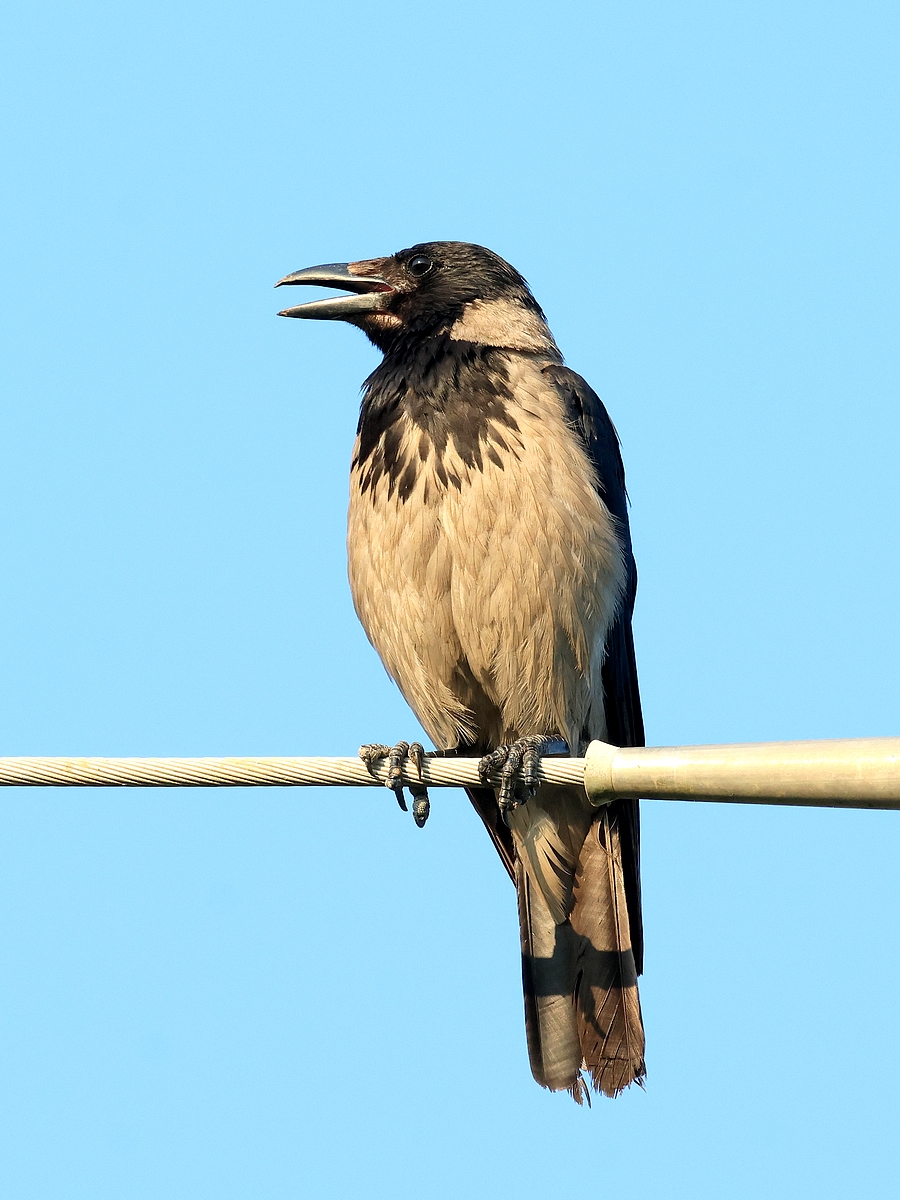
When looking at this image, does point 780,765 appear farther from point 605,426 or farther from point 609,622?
point 605,426

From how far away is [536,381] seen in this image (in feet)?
22.9

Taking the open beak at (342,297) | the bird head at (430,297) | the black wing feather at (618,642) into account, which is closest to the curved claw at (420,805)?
the black wing feather at (618,642)

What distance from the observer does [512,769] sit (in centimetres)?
637

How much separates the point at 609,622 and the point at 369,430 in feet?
4.77

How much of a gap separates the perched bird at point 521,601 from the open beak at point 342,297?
150 mm

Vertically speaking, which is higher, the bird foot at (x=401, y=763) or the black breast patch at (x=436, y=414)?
the black breast patch at (x=436, y=414)

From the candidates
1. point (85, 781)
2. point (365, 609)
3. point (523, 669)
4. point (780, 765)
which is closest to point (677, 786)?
point (780, 765)

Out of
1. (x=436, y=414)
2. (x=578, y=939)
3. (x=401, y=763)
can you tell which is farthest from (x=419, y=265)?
(x=578, y=939)

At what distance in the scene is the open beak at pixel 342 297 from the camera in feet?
25.4

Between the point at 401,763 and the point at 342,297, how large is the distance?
8.97ft

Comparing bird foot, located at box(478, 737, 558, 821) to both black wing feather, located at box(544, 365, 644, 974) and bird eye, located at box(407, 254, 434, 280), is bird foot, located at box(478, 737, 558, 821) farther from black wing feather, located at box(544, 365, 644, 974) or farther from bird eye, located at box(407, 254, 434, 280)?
bird eye, located at box(407, 254, 434, 280)

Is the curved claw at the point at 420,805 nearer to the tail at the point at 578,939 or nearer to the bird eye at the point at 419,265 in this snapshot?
the tail at the point at 578,939

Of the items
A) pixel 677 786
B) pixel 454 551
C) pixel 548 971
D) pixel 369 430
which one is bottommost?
pixel 548 971

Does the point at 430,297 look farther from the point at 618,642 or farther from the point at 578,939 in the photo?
the point at 578,939
